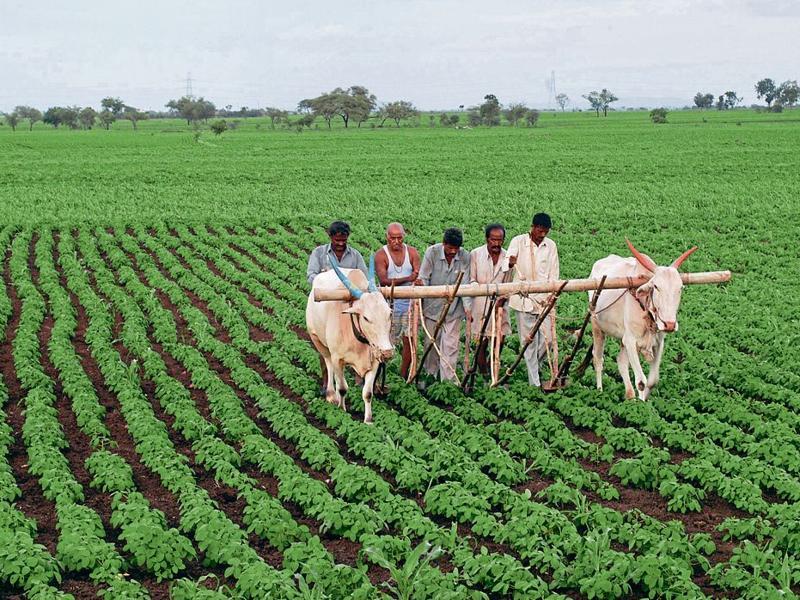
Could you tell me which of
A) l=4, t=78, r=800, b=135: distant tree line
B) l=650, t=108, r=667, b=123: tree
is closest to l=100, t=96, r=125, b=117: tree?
l=4, t=78, r=800, b=135: distant tree line

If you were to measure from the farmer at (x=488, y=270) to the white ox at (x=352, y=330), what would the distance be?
131 cm

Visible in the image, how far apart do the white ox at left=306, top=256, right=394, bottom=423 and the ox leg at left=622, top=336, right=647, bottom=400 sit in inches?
109

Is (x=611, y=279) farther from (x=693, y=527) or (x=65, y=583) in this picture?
(x=65, y=583)

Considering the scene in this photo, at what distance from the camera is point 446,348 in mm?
11531

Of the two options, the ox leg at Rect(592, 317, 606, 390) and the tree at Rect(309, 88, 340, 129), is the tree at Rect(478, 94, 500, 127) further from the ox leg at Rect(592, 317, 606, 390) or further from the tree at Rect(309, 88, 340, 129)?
the ox leg at Rect(592, 317, 606, 390)

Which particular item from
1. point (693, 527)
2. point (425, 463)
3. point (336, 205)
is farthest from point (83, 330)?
point (336, 205)

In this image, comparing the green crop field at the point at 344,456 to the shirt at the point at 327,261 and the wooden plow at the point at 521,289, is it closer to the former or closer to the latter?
the wooden plow at the point at 521,289

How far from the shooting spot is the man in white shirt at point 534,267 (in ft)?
35.7

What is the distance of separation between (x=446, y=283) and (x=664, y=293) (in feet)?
8.33

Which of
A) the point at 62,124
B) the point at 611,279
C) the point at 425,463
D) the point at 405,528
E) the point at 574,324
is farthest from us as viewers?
the point at 62,124

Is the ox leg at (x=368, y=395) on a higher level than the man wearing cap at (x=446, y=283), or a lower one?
lower

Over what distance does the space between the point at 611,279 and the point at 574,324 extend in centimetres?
421

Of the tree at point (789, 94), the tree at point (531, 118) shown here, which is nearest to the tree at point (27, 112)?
the tree at point (531, 118)

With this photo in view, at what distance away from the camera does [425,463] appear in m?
8.84
